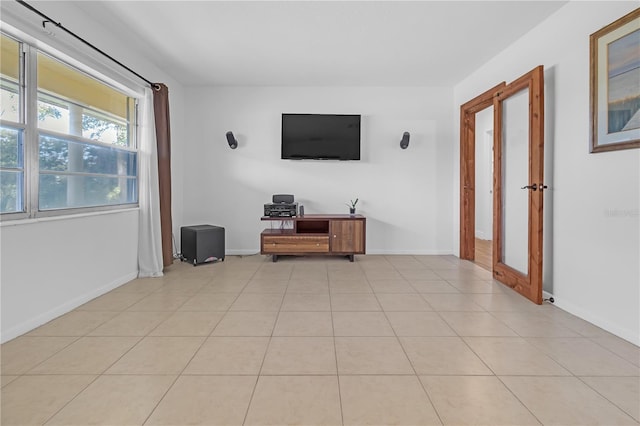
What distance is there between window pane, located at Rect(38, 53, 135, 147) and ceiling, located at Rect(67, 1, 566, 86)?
18.6 inches

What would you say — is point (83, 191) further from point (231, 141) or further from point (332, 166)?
point (332, 166)

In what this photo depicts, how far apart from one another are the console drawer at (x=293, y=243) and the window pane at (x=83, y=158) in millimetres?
1837

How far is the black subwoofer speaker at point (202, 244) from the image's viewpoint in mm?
4438

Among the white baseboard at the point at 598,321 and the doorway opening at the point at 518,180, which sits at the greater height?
the doorway opening at the point at 518,180

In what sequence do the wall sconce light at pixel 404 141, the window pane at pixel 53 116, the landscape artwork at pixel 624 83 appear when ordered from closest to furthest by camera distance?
the landscape artwork at pixel 624 83, the window pane at pixel 53 116, the wall sconce light at pixel 404 141

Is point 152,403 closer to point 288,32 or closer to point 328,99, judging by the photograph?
point 288,32

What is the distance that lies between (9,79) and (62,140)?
607 mm

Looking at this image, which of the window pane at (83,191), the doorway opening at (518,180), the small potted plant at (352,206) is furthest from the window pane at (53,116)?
the doorway opening at (518,180)

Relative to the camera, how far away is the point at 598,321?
2510 millimetres

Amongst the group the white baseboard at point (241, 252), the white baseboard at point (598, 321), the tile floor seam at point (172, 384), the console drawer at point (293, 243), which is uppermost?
the console drawer at point (293, 243)

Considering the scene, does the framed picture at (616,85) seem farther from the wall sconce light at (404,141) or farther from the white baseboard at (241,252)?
the white baseboard at (241,252)

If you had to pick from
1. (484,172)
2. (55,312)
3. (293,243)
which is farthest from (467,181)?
(55,312)

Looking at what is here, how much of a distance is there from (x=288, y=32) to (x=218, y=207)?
280cm

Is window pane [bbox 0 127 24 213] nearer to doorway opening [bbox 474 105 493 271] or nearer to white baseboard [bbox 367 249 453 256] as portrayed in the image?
white baseboard [bbox 367 249 453 256]
